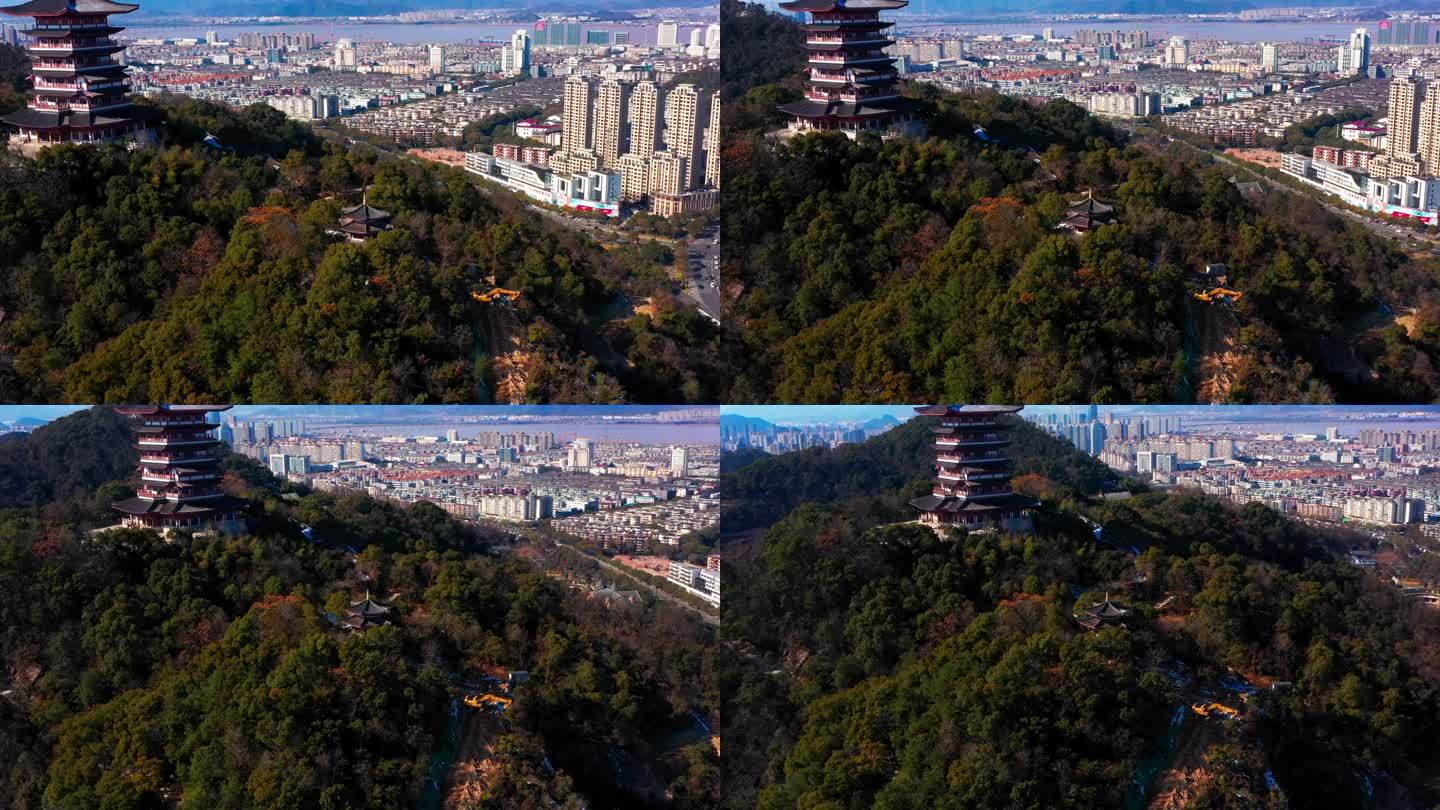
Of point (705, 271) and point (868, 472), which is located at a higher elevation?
point (705, 271)

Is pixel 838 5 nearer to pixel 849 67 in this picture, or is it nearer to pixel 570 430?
pixel 849 67

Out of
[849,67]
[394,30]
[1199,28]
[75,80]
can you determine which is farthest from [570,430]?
[1199,28]

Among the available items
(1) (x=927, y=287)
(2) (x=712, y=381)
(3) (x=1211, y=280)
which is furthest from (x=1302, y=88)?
(2) (x=712, y=381)

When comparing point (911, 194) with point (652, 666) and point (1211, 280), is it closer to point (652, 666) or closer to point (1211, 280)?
point (1211, 280)

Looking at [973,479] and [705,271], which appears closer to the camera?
[973,479]

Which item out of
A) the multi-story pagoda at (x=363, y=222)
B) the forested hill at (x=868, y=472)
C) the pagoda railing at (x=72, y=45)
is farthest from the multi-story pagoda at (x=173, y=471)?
the pagoda railing at (x=72, y=45)

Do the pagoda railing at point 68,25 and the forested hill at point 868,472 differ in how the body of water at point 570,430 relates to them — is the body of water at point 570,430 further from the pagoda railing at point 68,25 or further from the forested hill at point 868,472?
the pagoda railing at point 68,25

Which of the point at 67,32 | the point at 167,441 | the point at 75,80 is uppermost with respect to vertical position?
the point at 67,32

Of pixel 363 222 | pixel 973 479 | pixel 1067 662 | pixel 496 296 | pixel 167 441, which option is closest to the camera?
pixel 1067 662

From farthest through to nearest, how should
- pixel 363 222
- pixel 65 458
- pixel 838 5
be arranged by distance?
pixel 838 5 → pixel 363 222 → pixel 65 458
